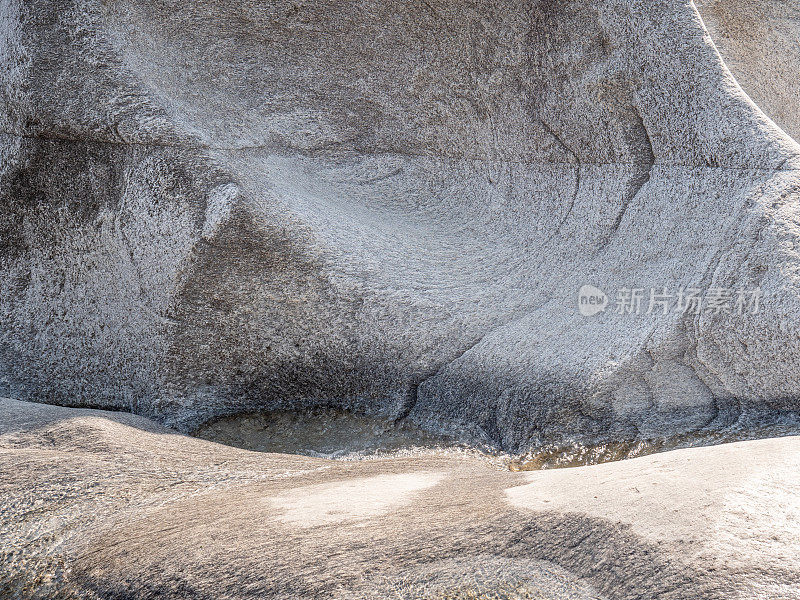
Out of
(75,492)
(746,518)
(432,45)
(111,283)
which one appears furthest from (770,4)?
(75,492)

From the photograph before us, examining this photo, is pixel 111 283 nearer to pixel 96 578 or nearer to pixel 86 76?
pixel 86 76

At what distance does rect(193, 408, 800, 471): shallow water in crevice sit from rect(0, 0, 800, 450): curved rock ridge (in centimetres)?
4

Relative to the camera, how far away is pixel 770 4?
283 cm

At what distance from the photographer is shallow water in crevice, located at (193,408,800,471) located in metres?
1.86

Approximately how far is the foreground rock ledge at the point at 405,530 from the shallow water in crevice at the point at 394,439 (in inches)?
12.6

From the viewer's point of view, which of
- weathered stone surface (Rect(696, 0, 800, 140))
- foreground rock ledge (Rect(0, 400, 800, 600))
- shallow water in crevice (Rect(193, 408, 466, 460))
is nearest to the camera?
foreground rock ledge (Rect(0, 400, 800, 600))

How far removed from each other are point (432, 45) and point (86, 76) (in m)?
1.10

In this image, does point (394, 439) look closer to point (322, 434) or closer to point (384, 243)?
point (322, 434)

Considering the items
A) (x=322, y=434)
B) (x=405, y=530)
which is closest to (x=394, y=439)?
(x=322, y=434)

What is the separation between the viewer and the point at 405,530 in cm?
129

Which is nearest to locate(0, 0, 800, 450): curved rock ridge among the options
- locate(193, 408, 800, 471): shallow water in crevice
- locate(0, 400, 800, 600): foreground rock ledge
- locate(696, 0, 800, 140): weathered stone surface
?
locate(193, 408, 800, 471): shallow water in crevice

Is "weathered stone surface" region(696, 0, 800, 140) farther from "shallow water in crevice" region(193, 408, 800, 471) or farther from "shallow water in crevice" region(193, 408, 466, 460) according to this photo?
"shallow water in crevice" region(193, 408, 466, 460)

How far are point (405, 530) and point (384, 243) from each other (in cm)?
113

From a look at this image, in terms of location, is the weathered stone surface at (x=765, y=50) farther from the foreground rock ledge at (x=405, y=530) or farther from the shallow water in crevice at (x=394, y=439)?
the foreground rock ledge at (x=405, y=530)
